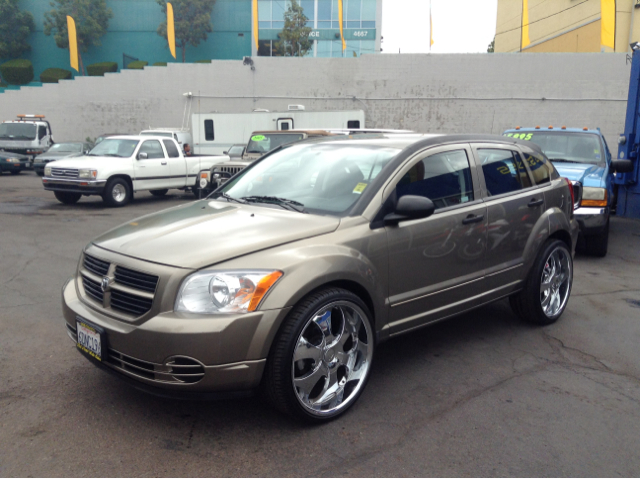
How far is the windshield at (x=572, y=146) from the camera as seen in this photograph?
9.20m

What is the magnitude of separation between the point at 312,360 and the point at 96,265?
1.47 meters

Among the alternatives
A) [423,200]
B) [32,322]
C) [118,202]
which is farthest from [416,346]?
[118,202]

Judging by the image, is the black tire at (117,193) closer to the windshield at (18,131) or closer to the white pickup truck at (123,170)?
the white pickup truck at (123,170)

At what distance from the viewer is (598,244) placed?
27.1 feet

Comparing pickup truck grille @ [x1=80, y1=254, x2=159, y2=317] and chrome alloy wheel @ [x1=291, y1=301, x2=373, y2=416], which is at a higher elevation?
pickup truck grille @ [x1=80, y1=254, x2=159, y2=317]

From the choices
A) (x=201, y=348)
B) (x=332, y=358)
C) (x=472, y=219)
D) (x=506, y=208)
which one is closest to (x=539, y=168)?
(x=506, y=208)

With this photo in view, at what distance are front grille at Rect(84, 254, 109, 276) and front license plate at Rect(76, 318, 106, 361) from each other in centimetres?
30

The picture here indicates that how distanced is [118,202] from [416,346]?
10.9 meters

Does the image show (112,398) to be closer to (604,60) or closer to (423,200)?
(423,200)

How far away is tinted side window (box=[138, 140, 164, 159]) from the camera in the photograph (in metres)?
14.6

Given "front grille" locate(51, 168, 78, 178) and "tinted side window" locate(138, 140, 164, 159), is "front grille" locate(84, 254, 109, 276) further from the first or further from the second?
"tinted side window" locate(138, 140, 164, 159)

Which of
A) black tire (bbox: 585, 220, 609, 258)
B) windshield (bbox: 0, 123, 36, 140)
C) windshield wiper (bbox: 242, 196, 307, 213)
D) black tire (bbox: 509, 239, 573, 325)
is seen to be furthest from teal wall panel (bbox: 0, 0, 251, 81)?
windshield wiper (bbox: 242, 196, 307, 213)

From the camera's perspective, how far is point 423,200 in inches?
146

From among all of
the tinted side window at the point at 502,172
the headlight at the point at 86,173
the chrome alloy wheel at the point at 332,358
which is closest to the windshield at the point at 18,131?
the headlight at the point at 86,173
